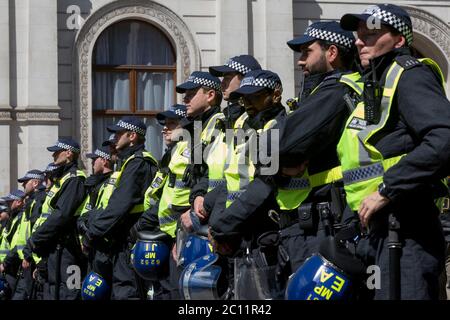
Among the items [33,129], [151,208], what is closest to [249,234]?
[151,208]

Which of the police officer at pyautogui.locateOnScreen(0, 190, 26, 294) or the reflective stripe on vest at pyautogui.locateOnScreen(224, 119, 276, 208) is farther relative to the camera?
the police officer at pyautogui.locateOnScreen(0, 190, 26, 294)

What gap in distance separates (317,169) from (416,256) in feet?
4.40

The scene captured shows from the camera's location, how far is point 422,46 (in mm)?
25172

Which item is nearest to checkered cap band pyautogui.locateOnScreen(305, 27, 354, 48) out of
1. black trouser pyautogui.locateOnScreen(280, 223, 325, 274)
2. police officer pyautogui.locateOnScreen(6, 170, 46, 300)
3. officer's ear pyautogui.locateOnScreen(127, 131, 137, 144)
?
black trouser pyautogui.locateOnScreen(280, 223, 325, 274)

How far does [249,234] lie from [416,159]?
2365 mm

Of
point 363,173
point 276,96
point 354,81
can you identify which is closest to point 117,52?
point 276,96

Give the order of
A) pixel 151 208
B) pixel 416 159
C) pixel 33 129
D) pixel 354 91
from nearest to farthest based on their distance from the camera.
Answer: pixel 416 159, pixel 354 91, pixel 151 208, pixel 33 129

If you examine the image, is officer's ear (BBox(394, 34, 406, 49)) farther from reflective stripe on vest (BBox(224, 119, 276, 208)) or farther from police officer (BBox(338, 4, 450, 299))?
reflective stripe on vest (BBox(224, 119, 276, 208))

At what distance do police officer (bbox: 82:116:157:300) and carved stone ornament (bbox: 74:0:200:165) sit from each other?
10.8 meters

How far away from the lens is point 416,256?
618cm

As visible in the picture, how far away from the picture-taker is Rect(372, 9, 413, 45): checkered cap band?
6.61 metres

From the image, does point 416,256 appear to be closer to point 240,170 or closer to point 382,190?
point 382,190

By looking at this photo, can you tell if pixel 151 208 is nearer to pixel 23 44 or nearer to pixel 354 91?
pixel 354 91

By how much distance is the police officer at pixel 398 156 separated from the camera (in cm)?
611
